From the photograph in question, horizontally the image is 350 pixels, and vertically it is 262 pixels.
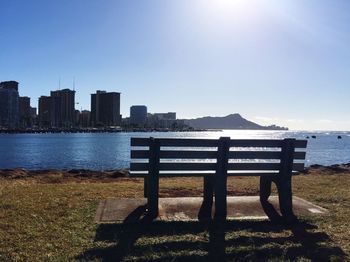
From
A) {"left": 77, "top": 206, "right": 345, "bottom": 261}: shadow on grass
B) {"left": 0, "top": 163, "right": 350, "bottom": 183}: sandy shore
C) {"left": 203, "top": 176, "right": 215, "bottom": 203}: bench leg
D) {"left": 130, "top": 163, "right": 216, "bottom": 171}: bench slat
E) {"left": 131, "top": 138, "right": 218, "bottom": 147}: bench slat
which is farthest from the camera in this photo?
Result: {"left": 0, "top": 163, "right": 350, "bottom": 183}: sandy shore

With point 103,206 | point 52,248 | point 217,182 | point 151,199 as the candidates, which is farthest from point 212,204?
point 52,248

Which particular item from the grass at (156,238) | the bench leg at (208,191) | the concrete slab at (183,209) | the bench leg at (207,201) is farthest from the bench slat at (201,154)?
the grass at (156,238)

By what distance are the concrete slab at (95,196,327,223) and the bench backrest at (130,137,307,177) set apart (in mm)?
752

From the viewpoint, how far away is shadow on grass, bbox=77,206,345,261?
22.0 ft

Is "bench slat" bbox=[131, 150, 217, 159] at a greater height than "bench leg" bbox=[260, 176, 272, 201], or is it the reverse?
"bench slat" bbox=[131, 150, 217, 159]

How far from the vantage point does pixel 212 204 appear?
388 inches

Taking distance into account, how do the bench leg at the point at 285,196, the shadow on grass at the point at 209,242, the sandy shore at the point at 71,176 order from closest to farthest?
the shadow on grass at the point at 209,242
the bench leg at the point at 285,196
the sandy shore at the point at 71,176

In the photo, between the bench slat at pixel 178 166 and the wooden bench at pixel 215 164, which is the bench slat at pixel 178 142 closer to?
the wooden bench at pixel 215 164

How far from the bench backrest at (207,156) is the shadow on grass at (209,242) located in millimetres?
Answer: 991

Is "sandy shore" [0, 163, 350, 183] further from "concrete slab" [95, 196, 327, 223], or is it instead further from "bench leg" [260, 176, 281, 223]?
"bench leg" [260, 176, 281, 223]

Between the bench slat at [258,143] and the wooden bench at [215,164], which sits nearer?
the wooden bench at [215,164]

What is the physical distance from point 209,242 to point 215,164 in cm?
215

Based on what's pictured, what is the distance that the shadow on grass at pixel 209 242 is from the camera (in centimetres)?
670

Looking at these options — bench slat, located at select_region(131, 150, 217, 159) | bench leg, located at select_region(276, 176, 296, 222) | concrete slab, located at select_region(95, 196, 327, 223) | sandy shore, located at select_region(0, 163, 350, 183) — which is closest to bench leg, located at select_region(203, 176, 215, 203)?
concrete slab, located at select_region(95, 196, 327, 223)
